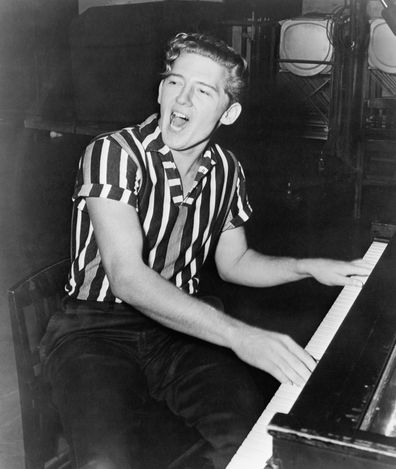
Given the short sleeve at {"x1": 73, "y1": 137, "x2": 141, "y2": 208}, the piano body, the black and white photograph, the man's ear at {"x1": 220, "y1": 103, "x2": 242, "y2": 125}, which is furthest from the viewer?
the man's ear at {"x1": 220, "y1": 103, "x2": 242, "y2": 125}

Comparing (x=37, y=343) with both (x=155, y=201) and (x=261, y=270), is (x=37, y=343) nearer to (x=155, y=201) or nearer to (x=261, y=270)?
(x=155, y=201)

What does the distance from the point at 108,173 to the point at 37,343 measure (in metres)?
0.47

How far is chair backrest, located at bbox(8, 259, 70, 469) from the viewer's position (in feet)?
5.21

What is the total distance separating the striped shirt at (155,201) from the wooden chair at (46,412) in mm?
141

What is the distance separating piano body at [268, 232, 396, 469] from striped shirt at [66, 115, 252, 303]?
2.28 feet

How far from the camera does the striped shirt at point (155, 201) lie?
174 cm

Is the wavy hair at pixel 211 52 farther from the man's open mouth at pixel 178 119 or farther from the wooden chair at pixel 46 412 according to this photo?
the wooden chair at pixel 46 412

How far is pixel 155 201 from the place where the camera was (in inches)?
74.1

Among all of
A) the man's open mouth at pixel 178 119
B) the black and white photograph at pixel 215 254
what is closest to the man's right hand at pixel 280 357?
the black and white photograph at pixel 215 254

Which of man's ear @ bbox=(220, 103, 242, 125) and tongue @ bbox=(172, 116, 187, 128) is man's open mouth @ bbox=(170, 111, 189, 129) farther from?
man's ear @ bbox=(220, 103, 242, 125)

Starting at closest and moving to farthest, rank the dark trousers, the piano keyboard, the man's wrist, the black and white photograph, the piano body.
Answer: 1. the piano body
2. the piano keyboard
3. the black and white photograph
4. the dark trousers
5. the man's wrist

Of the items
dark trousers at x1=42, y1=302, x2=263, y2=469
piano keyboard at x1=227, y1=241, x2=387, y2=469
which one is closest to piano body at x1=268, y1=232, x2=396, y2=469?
piano keyboard at x1=227, y1=241, x2=387, y2=469

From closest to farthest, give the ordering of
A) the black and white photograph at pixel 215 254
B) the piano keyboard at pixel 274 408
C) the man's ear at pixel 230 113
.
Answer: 1. the piano keyboard at pixel 274 408
2. the black and white photograph at pixel 215 254
3. the man's ear at pixel 230 113

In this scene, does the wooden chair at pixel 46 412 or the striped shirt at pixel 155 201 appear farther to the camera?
the striped shirt at pixel 155 201
